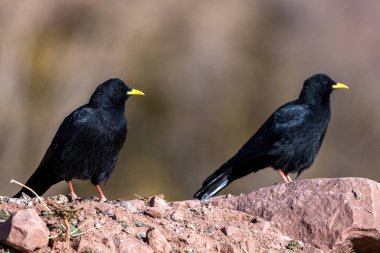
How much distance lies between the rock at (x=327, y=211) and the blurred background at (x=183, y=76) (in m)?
13.8

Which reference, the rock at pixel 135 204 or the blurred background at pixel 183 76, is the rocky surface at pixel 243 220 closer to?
the rock at pixel 135 204

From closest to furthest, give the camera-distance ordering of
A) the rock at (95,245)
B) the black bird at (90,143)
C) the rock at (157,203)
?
1. the rock at (95,245)
2. the rock at (157,203)
3. the black bird at (90,143)

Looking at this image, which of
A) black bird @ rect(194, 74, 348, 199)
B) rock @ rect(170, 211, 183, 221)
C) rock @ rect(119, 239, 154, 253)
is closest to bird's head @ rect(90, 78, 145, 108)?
black bird @ rect(194, 74, 348, 199)

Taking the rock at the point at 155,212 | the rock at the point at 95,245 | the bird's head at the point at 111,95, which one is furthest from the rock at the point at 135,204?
the bird's head at the point at 111,95

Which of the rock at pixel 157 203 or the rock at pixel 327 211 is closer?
the rock at pixel 327 211

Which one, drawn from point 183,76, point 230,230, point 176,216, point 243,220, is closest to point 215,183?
point 243,220

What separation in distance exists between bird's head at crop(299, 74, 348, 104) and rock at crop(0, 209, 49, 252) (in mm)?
6201

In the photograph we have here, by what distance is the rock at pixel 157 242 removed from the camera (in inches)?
275

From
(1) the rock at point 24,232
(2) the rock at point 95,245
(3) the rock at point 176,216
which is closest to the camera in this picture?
(1) the rock at point 24,232

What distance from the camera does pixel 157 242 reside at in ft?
23.0

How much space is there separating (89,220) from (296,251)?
6.32 ft

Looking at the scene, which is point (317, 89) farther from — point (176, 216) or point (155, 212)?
point (155, 212)

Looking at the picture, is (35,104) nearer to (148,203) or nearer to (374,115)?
(374,115)

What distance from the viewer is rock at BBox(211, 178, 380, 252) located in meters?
7.98
